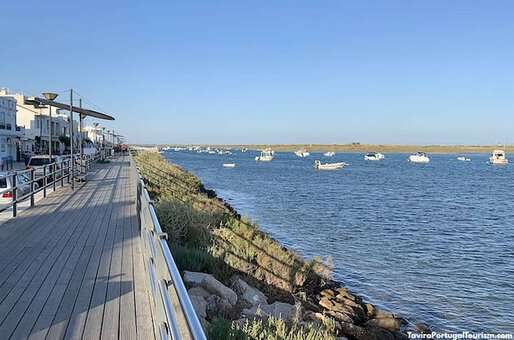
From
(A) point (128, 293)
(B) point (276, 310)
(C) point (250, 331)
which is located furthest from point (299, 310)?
(A) point (128, 293)

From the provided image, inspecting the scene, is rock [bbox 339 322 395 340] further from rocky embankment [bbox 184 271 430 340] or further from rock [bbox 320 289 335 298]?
rock [bbox 320 289 335 298]

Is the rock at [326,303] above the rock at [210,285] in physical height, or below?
below

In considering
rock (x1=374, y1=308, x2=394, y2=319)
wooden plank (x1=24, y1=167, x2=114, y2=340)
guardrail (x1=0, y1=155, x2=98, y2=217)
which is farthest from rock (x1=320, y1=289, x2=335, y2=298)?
guardrail (x1=0, y1=155, x2=98, y2=217)

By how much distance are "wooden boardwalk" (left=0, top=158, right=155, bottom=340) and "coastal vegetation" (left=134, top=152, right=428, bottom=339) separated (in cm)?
86

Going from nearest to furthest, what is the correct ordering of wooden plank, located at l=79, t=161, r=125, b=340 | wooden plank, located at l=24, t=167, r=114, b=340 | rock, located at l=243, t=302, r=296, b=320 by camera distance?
wooden plank, located at l=79, t=161, r=125, b=340, wooden plank, located at l=24, t=167, r=114, b=340, rock, located at l=243, t=302, r=296, b=320

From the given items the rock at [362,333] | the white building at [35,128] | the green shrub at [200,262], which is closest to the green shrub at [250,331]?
the green shrub at [200,262]

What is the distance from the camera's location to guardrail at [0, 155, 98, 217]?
10.3m

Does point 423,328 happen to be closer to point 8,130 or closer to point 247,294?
point 247,294

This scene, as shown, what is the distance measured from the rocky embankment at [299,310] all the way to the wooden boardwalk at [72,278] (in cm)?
91

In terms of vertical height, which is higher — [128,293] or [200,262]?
[128,293]

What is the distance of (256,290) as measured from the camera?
302 inches

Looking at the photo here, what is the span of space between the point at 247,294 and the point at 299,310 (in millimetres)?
1086

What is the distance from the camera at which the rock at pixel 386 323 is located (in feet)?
30.1

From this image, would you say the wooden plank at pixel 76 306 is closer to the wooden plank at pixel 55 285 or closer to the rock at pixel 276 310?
the wooden plank at pixel 55 285
